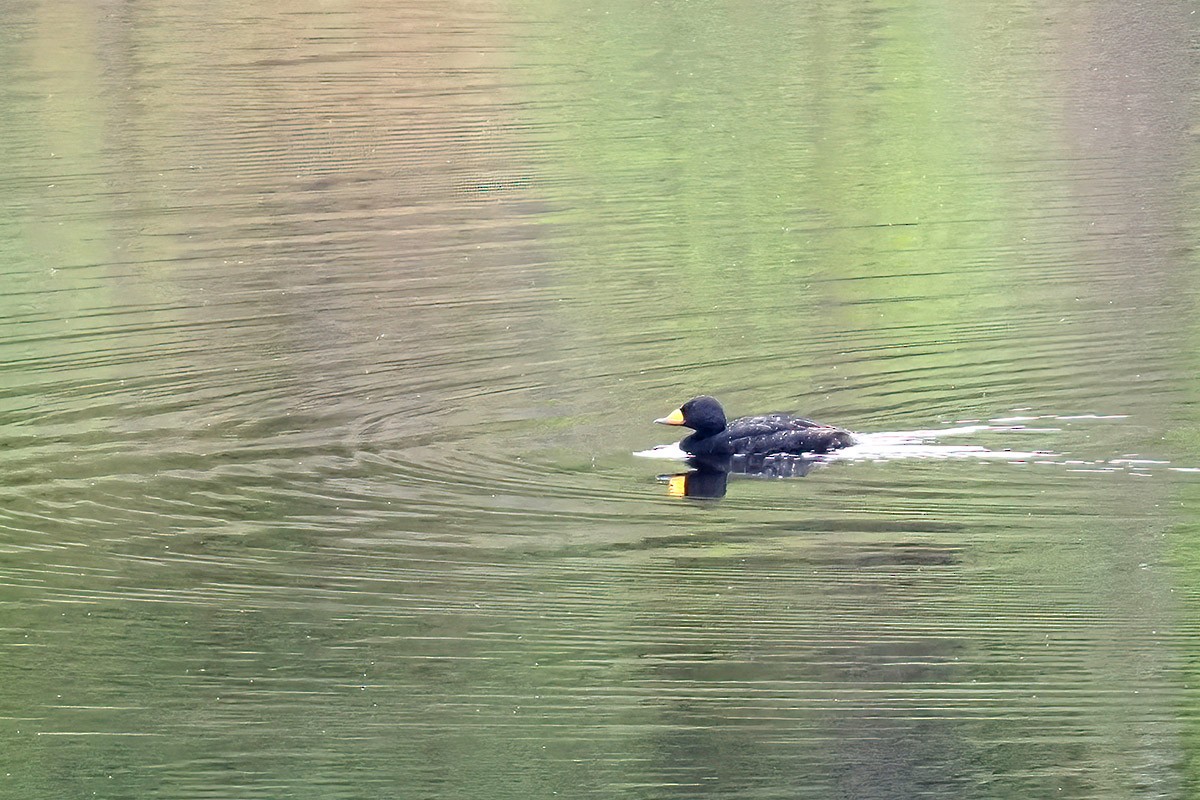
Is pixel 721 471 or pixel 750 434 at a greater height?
pixel 750 434

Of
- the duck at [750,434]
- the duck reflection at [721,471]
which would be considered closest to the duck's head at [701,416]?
the duck at [750,434]

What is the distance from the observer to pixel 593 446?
470 inches

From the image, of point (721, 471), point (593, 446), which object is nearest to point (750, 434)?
point (721, 471)

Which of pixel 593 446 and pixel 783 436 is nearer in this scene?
pixel 783 436

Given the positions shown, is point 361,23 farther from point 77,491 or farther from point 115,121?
point 77,491

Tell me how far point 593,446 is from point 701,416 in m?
0.59

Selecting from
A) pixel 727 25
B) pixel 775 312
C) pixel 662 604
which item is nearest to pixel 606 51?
pixel 727 25

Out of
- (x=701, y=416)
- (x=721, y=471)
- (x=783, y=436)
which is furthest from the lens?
(x=701, y=416)

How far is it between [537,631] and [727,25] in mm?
23721

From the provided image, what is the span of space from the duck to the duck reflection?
36mm

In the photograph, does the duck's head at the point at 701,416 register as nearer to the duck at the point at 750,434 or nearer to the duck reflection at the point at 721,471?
the duck at the point at 750,434

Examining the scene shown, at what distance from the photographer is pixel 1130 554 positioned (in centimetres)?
978

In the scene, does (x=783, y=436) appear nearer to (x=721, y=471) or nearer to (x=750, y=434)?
(x=750, y=434)

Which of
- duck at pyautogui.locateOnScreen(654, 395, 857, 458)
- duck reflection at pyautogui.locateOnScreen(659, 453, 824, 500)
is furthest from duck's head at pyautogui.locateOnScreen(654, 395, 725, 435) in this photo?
duck reflection at pyautogui.locateOnScreen(659, 453, 824, 500)
